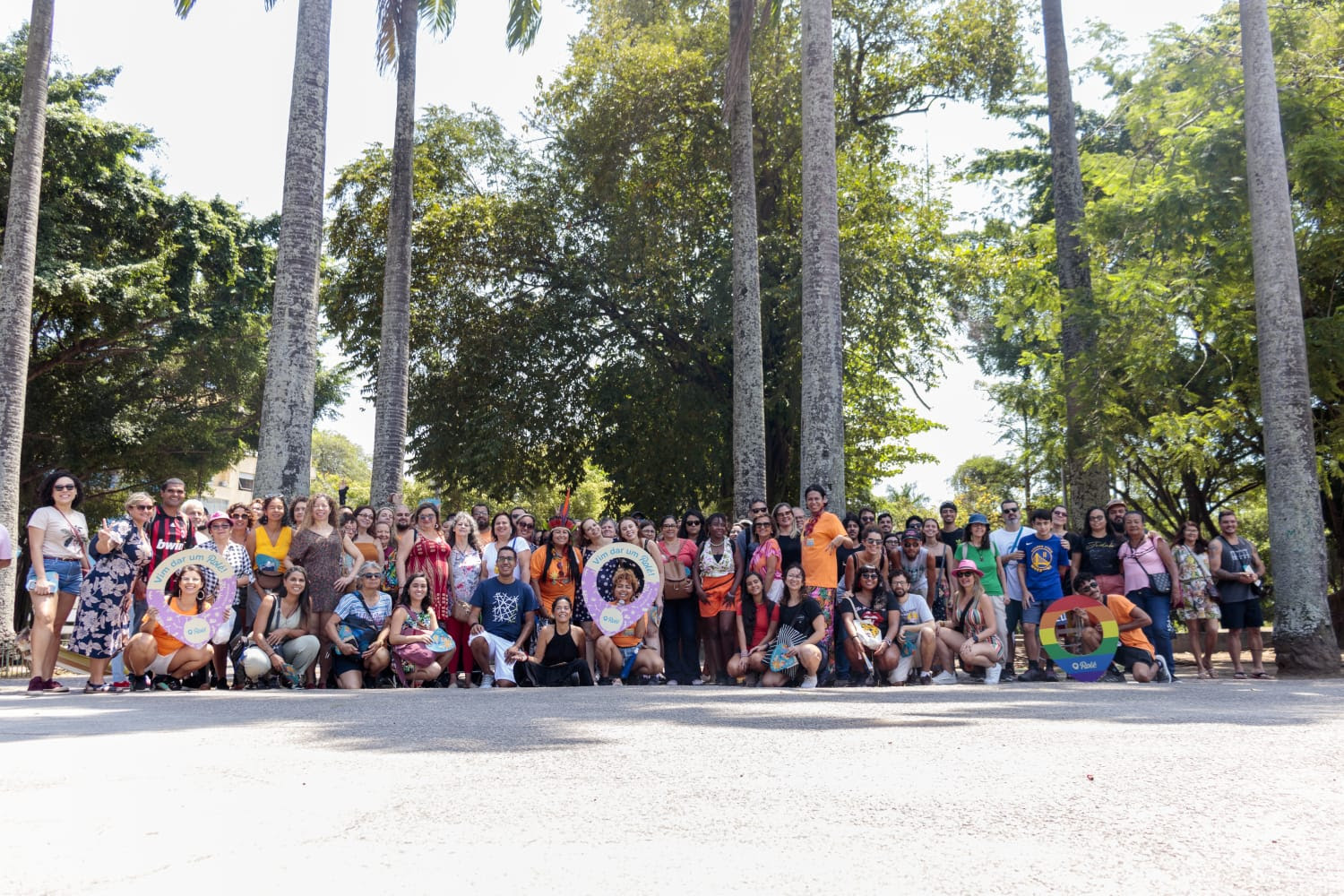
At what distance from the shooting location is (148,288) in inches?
869

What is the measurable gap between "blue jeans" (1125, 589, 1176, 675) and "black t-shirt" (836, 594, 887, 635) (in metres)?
2.76

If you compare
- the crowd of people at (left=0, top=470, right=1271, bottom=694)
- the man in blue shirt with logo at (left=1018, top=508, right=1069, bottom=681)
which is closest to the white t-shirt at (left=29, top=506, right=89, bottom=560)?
the crowd of people at (left=0, top=470, right=1271, bottom=694)

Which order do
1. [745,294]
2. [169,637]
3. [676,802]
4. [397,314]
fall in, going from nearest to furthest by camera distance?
[676,802] < [169,637] < [745,294] < [397,314]

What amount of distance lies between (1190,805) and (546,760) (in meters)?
2.99

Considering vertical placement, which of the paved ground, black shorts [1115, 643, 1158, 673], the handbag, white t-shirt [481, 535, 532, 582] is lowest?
the paved ground

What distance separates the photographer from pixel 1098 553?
456 inches

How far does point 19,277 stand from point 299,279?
5477 millimetres

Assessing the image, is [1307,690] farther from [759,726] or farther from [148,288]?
[148,288]

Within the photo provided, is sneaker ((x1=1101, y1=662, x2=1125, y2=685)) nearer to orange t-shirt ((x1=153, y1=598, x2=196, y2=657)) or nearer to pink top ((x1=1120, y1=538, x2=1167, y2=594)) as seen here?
pink top ((x1=1120, y1=538, x2=1167, y2=594))

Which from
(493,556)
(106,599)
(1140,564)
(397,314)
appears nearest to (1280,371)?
(1140,564)

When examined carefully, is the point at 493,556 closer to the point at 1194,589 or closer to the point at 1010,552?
the point at 1010,552

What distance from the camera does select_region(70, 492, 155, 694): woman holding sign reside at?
9.58 meters

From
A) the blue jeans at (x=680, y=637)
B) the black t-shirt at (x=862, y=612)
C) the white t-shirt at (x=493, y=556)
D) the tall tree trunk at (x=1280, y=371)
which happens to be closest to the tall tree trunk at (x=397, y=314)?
the white t-shirt at (x=493, y=556)

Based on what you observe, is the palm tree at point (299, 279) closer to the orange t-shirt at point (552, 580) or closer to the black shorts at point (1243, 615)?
the orange t-shirt at point (552, 580)
